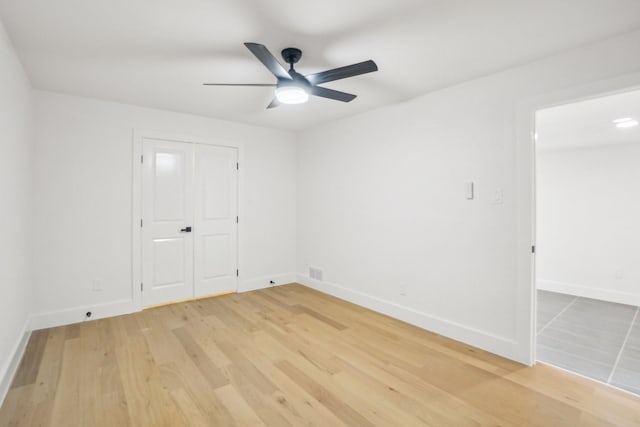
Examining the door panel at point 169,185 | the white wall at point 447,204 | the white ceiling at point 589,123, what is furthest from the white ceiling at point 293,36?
the door panel at point 169,185

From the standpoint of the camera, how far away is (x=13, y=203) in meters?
2.41

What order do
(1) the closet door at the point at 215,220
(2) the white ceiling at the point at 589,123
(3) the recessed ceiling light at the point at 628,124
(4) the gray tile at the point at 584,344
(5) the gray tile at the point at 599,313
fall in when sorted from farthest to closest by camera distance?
(1) the closet door at the point at 215,220
(5) the gray tile at the point at 599,313
(3) the recessed ceiling light at the point at 628,124
(2) the white ceiling at the point at 589,123
(4) the gray tile at the point at 584,344

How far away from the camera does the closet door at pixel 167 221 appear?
12.5ft

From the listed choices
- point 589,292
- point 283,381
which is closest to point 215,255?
point 283,381

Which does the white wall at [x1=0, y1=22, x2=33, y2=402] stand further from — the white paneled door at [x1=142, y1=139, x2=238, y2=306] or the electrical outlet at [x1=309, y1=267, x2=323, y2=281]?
the electrical outlet at [x1=309, y1=267, x2=323, y2=281]

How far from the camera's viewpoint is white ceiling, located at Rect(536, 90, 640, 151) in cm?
290

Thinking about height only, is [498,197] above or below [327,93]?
below

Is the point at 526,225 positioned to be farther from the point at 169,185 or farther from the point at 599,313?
the point at 169,185

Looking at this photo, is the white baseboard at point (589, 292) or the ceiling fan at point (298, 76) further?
the white baseboard at point (589, 292)

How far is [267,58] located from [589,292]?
5.57 m

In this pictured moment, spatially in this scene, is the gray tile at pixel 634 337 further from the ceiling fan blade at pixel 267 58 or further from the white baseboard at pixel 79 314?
the white baseboard at pixel 79 314

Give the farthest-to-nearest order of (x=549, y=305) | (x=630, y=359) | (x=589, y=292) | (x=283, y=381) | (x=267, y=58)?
(x=589, y=292) → (x=549, y=305) → (x=630, y=359) → (x=283, y=381) → (x=267, y=58)

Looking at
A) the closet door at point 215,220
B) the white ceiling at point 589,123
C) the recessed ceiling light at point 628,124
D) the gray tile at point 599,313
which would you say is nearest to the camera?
the white ceiling at point 589,123

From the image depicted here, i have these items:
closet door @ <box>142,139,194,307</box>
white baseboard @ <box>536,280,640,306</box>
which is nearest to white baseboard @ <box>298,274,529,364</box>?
closet door @ <box>142,139,194,307</box>
